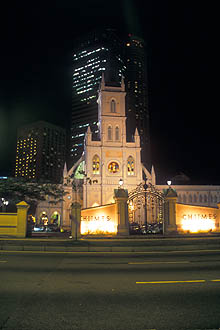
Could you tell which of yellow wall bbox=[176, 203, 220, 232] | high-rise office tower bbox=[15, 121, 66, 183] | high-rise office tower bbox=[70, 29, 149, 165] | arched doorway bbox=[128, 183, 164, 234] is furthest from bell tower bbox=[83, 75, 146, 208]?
high-rise office tower bbox=[15, 121, 66, 183]

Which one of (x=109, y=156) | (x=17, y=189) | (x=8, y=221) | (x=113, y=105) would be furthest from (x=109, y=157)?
(x=8, y=221)

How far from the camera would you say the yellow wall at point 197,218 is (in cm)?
2077

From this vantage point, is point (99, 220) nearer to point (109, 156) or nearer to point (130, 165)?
point (109, 156)

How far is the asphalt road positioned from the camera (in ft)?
14.4

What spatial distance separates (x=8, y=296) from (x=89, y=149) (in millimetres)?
43068

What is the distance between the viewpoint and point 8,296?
5629 mm

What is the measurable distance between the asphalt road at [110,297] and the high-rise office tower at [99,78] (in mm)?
122297

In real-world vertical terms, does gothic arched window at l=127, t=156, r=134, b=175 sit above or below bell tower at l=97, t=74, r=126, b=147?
below

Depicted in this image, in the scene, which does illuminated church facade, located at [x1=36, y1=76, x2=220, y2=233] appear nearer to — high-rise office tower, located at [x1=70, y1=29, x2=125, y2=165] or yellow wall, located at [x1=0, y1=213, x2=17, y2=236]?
yellow wall, located at [x1=0, y1=213, x2=17, y2=236]

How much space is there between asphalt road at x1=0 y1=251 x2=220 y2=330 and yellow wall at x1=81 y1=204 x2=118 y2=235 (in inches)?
435

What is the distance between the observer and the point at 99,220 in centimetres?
2044

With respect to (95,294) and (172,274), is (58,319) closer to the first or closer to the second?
(95,294)

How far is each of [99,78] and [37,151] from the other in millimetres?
52816

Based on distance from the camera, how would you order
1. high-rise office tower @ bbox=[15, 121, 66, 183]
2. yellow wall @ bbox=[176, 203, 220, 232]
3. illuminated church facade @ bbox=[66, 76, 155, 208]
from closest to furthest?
yellow wall @ bbox=[176, 203, 220, 232] → illuminated church facade @ bbox=[66, 76, 155, 208] → high-rise office tower @ bbox=[15, 121, 66, 183]
